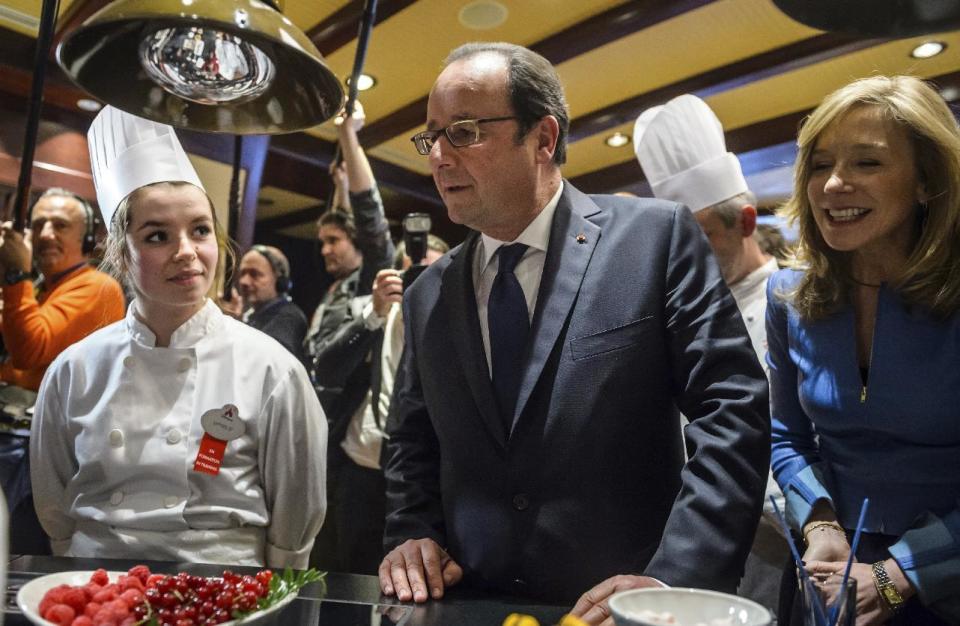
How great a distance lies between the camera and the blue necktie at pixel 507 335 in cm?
133

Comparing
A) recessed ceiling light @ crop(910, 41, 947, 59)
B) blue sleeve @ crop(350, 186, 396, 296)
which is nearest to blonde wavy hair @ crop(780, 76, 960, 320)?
blue sleeve @ crop(350, 186, 396, 296)

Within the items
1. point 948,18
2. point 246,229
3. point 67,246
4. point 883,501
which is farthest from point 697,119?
point 246,229

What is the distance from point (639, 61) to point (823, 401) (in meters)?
3.57

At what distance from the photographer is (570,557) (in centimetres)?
124

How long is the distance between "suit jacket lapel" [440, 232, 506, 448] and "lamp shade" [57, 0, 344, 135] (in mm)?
449

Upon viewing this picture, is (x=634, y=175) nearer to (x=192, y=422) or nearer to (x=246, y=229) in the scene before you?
(x=246, y=229)

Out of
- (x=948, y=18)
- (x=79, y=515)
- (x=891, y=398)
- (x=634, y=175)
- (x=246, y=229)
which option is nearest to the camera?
(x=948, y=18)

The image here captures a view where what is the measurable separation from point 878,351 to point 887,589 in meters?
0.39

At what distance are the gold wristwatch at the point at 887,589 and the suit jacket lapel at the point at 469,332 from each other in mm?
618

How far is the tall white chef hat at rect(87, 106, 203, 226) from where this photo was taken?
176 cm

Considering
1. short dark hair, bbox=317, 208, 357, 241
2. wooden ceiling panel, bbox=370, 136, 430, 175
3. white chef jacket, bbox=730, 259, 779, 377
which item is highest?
wooden ceiling panel, bbox=370, 136, 430, 175

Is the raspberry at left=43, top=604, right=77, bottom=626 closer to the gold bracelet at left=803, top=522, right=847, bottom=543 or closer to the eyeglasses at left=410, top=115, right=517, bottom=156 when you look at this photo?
the eyeglasses at left=410, top=115, right=517, bottom=156

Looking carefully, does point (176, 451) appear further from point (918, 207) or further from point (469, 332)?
point (918, 207)

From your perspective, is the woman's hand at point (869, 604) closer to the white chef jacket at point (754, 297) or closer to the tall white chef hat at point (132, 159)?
the white chef jacket at point (754, 297)
